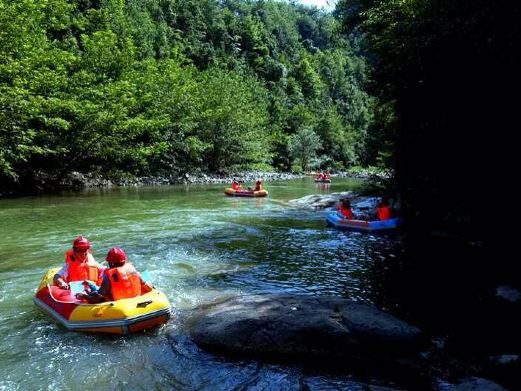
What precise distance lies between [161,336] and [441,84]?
26.0 ft

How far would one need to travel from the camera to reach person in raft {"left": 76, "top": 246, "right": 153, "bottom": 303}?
243 inches

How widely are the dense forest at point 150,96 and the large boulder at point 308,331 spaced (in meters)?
12.9

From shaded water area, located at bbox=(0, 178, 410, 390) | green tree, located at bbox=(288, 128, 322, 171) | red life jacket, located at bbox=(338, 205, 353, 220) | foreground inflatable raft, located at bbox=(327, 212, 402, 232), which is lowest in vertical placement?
shaded water area, located at bbox=(0, 178, 410, 390)

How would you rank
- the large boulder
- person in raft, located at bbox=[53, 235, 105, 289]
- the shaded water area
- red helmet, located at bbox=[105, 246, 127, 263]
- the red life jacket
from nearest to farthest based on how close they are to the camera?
1. the shaded water area
2. the large boulder
3. red helmet, located at bbox=[105, 246, 127, 263]
4. person in raft, located at bbox=[53, 235, 105, 289]
5. the red life jacket

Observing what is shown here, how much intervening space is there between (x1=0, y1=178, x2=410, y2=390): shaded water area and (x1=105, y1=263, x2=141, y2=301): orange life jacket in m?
0.59

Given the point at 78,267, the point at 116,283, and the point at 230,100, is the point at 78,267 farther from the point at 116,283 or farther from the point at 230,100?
the point at 230,100

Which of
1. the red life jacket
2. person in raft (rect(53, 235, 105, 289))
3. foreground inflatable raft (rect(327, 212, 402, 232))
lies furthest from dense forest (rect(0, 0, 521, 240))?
person in raft (rect(53, 235, 105, 289))

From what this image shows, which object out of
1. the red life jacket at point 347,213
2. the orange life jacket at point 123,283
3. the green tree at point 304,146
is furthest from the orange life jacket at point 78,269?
the green tree at point 304,146

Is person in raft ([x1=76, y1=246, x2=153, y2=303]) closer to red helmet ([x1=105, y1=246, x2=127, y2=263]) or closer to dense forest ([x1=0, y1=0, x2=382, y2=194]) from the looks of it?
red helmet ([x1=105, y1=246, x2=127, y2=263])

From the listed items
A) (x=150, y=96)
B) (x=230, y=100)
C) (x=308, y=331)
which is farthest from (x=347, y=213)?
(x=230, y=100)

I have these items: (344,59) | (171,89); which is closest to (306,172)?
(171,89)

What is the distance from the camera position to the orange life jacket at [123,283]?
20.3ft

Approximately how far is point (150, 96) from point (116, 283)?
98.6 feet

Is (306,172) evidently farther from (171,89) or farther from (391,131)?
(391,131)
